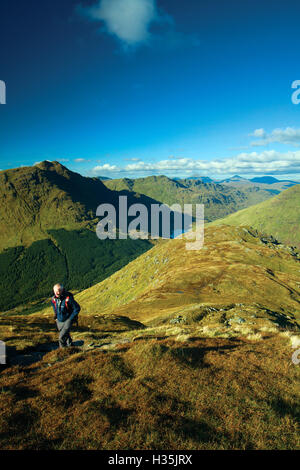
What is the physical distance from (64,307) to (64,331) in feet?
7.23

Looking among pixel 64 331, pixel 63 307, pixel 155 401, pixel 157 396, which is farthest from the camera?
pixel 64 331

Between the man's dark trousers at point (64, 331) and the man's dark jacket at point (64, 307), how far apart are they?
32 centimetres

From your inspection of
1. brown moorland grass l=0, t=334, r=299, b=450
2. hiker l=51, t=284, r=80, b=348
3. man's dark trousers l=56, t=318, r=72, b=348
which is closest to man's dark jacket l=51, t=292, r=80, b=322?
hiker l=51, t=284, r=80, b=348

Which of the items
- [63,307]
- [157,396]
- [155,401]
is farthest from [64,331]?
[155,401]

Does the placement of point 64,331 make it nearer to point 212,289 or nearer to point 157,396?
point 157,396

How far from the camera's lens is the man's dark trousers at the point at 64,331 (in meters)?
15.7

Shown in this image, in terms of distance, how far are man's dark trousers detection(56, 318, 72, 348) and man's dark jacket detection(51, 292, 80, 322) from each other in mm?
322

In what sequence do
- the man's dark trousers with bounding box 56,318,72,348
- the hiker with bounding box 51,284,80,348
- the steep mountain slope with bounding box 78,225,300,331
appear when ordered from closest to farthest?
the hiker with bounding box 51,284,80,348
the man's dark trousers with bounding box 56,318,72,348
the steep mountain slope with bounding box 78,225,300,331

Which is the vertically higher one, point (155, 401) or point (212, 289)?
point (155, 401)

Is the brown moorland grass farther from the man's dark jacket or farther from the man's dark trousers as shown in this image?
the man's dark jacket

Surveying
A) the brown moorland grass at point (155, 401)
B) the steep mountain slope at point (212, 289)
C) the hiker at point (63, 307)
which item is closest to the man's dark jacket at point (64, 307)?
the hiker at point (63, 307)

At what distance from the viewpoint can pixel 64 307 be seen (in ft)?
50.7

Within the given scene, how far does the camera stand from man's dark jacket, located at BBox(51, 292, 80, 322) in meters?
15.4
